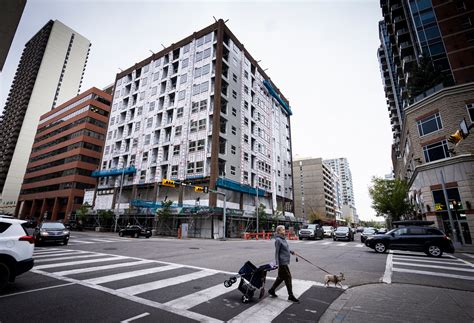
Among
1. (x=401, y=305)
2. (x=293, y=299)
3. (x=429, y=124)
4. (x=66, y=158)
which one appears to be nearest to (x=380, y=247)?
(x=401, y=305)

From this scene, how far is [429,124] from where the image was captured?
25172mm

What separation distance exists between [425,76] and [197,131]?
107 feet

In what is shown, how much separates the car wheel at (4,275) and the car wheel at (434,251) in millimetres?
18451

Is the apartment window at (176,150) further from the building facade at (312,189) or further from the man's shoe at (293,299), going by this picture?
the building facade at (312,189)

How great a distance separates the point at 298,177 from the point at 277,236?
10135cm

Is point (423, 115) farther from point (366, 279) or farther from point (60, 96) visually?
point (60, 96)

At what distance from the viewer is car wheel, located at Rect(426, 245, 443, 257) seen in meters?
13.1

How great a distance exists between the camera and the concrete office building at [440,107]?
21.7 m

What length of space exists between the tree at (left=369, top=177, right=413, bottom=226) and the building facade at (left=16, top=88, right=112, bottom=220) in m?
59.7

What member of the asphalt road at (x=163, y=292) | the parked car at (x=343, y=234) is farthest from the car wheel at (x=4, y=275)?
the parked car at (x=343, y=234)

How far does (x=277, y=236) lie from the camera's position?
589cm

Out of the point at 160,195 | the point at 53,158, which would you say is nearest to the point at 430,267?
the point at 160,195

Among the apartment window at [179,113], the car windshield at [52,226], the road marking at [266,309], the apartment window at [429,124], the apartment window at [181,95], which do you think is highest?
the apartment window at [181,95]

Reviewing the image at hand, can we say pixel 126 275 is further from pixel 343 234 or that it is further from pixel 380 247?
pixel 343 234
